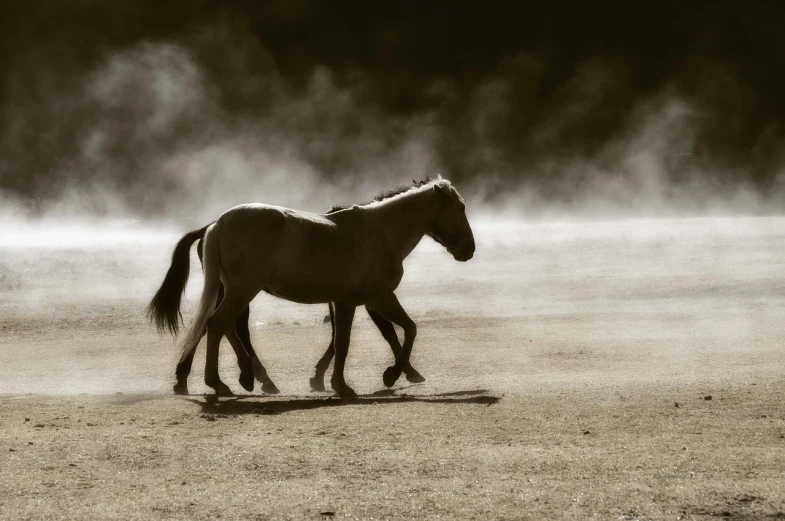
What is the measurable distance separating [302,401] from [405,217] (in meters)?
2.17

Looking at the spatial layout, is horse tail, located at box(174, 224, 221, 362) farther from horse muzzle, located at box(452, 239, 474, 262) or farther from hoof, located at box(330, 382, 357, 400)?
horse muzzle, located at box(452, 239, 474, 262)

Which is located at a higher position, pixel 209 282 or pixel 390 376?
pixel 209 282

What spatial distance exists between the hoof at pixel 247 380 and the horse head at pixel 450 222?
2.21 metres

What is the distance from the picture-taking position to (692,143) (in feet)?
109

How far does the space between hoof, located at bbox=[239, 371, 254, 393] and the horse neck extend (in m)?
1.73

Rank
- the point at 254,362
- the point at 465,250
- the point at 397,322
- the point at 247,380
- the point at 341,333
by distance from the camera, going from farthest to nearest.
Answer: the point at 465,250, the point at 254,362, the point at 397,322, the point at 341,333, the point at 247,380

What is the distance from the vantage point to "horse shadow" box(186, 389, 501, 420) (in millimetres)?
8289

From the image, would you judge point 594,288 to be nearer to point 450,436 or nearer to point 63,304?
point 63,304

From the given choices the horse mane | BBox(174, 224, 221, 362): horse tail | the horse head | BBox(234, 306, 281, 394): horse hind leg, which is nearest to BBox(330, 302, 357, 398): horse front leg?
BBox(234, 306, 281, 394): horse hind leg

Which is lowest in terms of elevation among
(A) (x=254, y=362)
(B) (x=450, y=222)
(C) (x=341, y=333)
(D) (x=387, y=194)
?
(A) (x=254, y=362)

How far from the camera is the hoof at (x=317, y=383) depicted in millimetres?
10438

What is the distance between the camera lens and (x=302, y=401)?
8.84 m

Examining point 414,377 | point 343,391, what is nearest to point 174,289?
point 343,391

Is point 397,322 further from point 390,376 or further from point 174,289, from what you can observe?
point 174,289
